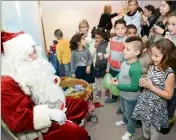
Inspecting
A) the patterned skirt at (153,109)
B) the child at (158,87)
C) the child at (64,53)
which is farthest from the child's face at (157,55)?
the child at (64,53)

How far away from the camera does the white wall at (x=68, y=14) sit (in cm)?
514

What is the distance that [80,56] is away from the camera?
11.1ft

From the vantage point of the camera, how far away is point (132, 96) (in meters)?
2.46

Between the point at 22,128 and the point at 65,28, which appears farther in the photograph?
the point at 65,28

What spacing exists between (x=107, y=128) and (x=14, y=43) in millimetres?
1503

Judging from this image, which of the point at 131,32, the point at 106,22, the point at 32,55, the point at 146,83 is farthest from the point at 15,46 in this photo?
the point at 106,22

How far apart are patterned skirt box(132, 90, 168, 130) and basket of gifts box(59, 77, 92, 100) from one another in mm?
853

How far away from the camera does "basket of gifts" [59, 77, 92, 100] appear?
299 cm

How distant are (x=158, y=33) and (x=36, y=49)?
1532 mm

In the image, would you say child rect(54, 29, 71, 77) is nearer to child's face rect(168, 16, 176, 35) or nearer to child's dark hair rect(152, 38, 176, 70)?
child's face rect(168, 16, 176, 35)

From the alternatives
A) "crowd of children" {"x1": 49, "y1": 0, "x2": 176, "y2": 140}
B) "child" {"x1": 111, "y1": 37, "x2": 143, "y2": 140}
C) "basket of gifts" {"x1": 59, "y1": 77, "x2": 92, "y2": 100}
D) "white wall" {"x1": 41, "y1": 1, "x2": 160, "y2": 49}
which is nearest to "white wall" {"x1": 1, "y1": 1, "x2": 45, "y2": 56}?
"white wall" {"x1": 41, "y1": 1, "x2": 160, "y2": 49}

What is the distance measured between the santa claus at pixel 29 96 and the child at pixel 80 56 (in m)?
1.07

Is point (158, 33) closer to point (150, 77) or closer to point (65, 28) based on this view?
point (150, 77)

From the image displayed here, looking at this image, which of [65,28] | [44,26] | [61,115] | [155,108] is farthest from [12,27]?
[155,108]
